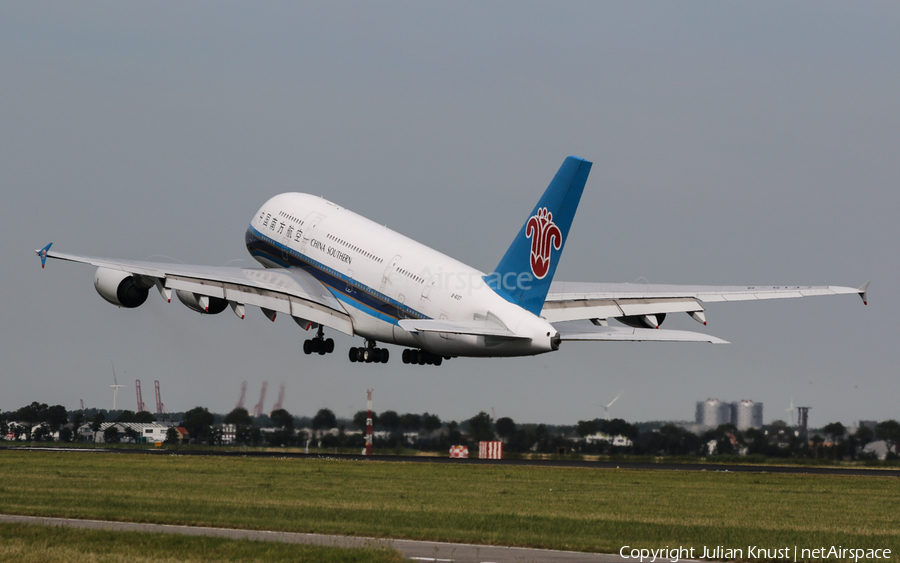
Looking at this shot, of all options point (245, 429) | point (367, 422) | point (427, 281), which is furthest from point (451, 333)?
point (245, 429)

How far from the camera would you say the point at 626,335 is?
44.0 metres

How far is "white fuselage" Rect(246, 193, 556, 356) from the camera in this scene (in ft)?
155

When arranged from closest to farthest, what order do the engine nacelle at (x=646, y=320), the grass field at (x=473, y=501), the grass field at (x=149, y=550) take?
the grass field at (x=149, y=550) < the grass field at (x=473, y=501) < the engine nacelle at (x=646, y=320)

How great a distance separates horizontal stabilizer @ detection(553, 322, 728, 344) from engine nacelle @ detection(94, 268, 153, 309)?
19.5 meters

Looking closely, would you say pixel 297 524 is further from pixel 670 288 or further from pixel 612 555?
pixel 670 288

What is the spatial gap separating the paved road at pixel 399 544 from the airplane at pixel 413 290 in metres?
15.0

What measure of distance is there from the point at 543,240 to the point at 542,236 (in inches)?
6.5

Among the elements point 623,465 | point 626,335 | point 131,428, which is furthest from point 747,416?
point 131,428

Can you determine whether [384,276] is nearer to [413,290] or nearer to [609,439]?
[413,290]

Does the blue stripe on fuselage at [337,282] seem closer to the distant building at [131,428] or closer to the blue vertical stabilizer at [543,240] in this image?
the blue vertical stabilizer at [543,240]

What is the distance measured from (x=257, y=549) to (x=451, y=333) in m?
20.6

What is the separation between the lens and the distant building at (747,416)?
71.5 m

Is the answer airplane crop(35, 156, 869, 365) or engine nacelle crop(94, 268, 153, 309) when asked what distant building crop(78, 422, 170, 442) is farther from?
engine nacelle crop(94, 268, 153, 309)

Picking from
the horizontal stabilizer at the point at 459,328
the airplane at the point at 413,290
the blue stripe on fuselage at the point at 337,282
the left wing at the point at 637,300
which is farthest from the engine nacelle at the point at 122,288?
the left wing at the point at 637,300
